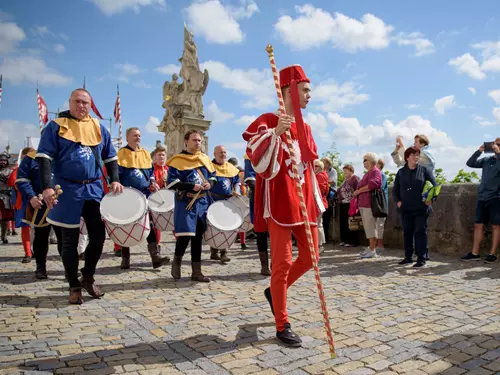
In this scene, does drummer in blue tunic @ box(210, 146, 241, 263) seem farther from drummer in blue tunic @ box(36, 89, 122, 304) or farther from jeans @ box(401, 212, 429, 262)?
jeans @ box(401, 212, 429, 262)

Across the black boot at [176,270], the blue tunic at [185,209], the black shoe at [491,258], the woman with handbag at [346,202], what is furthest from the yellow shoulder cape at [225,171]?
the black shoe at [491,258]

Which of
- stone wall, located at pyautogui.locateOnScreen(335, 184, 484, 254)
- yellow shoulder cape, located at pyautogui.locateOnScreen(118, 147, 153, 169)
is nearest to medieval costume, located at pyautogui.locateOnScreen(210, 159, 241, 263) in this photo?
yellow shoulder cape, located at pyautogui.locateOnScreen(118, 147, 153, 169)

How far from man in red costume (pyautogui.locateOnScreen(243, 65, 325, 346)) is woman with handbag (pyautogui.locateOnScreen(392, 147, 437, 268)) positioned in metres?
3.77

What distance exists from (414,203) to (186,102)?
1800 centimetres

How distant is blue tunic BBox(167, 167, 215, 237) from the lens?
5.99 meters

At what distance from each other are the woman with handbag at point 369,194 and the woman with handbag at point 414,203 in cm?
88

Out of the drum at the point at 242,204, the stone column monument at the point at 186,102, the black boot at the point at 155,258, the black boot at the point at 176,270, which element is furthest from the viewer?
the stone column monument at the point at 186,102

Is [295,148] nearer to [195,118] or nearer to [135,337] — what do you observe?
[135,337]

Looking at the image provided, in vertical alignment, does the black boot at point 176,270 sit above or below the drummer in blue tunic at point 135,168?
below

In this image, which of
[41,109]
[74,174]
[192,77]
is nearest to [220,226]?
[74,174]

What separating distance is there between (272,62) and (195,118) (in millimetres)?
20158

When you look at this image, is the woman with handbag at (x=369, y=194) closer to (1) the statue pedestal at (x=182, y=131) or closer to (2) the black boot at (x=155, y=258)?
(2) the black boot at (x=155, y=258)

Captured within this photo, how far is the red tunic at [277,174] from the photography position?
3402 mm

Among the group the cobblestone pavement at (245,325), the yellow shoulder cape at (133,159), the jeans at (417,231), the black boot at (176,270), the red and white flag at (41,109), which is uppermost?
the red and white flag at (41,109)
